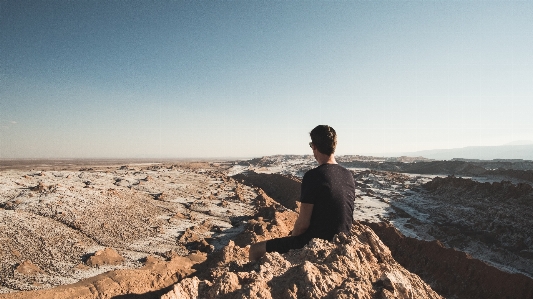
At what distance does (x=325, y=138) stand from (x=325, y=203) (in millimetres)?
733

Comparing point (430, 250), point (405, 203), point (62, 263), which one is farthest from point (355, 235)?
point (405, 203)

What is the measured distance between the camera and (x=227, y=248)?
763 centimetres

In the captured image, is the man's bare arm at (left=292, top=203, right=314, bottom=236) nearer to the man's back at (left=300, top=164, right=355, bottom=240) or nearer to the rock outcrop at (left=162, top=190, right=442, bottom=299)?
the man's back at (left=300, top=164, right=355, bottom=240)

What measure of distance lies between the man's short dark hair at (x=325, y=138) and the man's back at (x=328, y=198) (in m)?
0.19

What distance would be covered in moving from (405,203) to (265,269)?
20.2 meters

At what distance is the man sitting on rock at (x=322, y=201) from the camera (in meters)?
2.96

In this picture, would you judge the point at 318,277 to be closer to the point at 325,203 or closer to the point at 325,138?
the point at 325,203

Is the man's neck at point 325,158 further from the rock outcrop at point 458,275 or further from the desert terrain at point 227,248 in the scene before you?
the rock outcrop at point 458,275

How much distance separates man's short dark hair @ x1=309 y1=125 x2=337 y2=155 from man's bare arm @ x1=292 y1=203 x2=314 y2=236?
0.66 m

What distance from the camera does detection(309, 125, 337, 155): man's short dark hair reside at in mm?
3059

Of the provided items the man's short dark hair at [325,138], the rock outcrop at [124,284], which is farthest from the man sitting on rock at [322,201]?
the rock outcrop at [124,284]

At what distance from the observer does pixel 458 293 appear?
7891 mm

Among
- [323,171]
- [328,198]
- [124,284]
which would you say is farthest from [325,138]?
[124,284]

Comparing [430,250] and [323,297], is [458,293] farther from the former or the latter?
[323,297]
